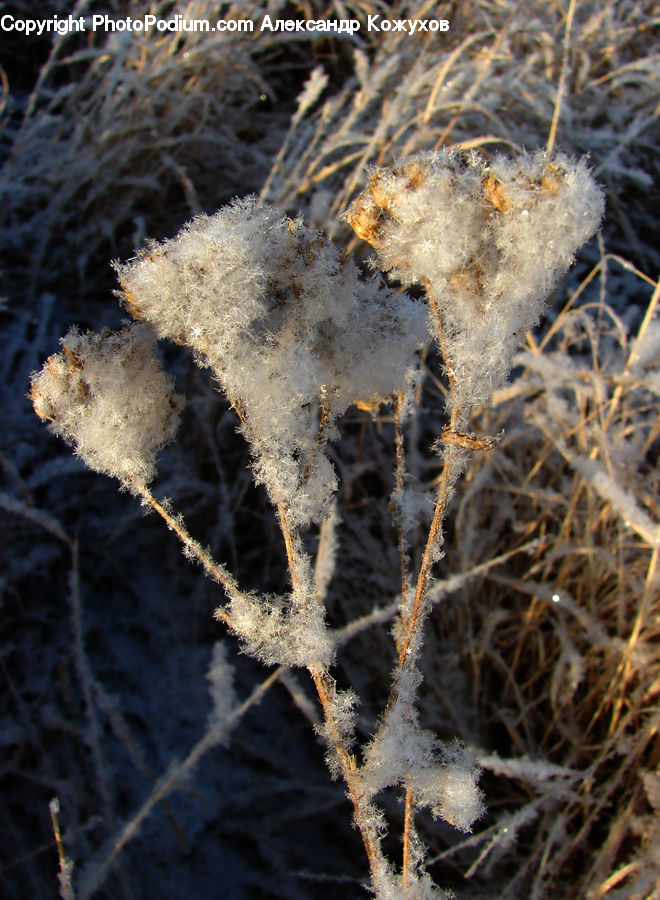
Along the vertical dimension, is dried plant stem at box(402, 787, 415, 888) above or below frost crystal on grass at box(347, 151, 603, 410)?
below

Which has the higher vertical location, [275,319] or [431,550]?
[275,319]

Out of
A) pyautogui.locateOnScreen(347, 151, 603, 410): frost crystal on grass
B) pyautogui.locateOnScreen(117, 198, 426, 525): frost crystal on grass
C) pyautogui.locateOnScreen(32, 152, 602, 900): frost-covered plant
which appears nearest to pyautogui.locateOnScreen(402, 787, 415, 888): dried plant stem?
pyautogui.locateOnScreen(32, 152, 602, 900): frost-covered plant

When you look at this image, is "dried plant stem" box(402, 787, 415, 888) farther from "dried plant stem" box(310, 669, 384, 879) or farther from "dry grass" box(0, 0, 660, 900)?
"dry grass" box(0, 0, 660, 900)

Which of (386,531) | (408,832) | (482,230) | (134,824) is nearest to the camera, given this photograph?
(482,230)

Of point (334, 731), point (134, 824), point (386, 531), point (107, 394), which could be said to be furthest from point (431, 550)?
point (386, 531)

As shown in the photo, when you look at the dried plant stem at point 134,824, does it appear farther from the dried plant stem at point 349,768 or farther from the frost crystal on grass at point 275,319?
the frost crystal on grass at point 275,319

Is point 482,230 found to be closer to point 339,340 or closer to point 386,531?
point 339,340

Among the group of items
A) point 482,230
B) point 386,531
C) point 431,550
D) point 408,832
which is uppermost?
point 386,531

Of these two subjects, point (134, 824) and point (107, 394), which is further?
point (134, 824)
